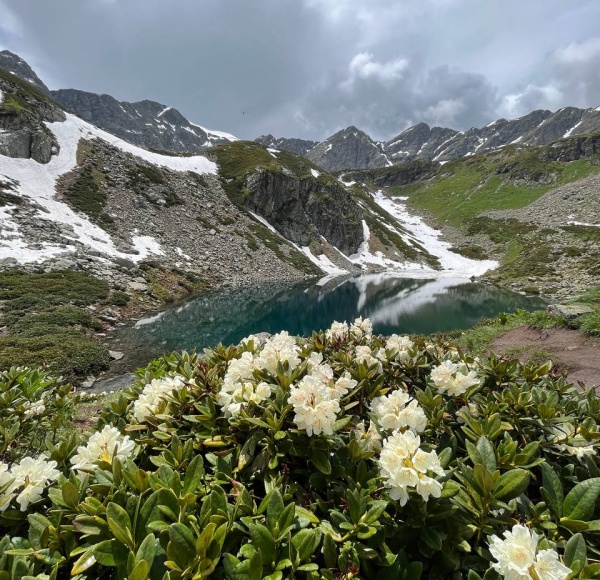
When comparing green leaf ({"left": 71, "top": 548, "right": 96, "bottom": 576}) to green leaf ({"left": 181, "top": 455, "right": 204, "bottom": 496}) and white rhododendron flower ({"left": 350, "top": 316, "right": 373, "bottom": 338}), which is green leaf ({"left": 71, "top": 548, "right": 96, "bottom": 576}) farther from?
white rhododendron flower ({"left": 350, "top": 316, "right": 373, "bottom": 338})

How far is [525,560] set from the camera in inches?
61.4

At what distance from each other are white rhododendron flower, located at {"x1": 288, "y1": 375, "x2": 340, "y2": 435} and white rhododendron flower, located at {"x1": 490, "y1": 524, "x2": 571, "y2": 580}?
1074 mm

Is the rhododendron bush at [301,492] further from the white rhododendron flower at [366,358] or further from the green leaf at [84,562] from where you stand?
the white rhododendron flower at [366,358]

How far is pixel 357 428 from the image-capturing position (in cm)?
274

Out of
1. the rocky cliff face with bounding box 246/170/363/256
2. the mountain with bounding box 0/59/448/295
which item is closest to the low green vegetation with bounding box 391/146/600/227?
the mountain with bounding box 0/59/448/295

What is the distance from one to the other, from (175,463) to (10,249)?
38559 mm

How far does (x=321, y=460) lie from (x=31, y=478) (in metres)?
2.01

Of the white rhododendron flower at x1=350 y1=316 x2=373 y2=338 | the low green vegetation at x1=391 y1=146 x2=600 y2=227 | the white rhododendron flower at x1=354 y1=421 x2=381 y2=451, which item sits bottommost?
the white rhododendron flower at x1=354 y1=421 x2=381 y2=451

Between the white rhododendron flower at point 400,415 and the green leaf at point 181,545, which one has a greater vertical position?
the white rhododendron flower at point 400,415

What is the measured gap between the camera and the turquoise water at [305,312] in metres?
22.6

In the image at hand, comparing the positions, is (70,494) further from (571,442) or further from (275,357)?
(571,442)

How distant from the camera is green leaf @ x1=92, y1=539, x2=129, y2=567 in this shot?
1.70m

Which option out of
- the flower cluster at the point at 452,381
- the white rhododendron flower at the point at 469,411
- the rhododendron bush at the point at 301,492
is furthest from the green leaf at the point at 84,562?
the flower cluster at the point at 452,381

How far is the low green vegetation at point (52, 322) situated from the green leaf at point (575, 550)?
12.4 m
